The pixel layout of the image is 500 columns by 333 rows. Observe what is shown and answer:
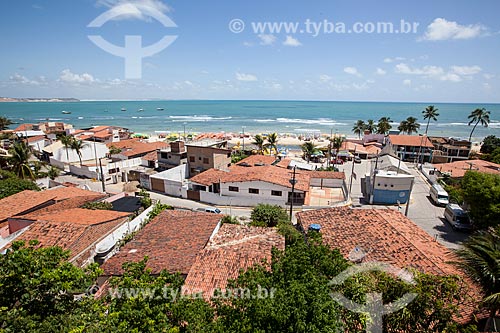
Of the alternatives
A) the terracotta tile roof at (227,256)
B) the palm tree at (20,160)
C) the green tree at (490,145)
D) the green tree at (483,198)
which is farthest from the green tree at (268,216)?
the green tree at (490,145)

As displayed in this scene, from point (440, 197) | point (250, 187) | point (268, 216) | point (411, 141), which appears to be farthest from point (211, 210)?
point (411, 141)

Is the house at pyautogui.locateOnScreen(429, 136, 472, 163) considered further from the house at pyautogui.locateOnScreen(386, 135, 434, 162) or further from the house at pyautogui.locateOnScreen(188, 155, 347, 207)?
the house at pyautogui.locateOnScreen(188, 155, 347, 207)

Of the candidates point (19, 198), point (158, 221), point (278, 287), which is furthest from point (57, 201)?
point (278, 287)

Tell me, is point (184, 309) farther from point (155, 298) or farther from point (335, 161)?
point (335, 161)

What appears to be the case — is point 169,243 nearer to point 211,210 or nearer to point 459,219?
point 211,210

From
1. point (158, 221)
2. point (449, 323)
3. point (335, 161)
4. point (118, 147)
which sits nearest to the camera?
point (449, 323)

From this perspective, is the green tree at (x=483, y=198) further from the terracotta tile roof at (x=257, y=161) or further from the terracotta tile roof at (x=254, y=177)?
the terracotta tile roof at (x=257, y=161)

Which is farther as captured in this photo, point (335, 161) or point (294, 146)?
point (294, 146)
